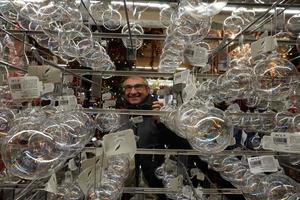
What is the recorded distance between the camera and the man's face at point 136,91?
2.71m

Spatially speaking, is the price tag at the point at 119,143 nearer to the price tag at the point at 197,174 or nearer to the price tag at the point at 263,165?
the price tag at the point at 263,165

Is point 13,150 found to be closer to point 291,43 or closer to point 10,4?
point 10,4

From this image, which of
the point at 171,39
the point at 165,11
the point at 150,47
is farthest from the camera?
the point at 150,47

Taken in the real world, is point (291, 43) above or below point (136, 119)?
above

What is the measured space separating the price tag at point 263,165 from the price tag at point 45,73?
0.81m

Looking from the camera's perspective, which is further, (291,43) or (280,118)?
(291,43)

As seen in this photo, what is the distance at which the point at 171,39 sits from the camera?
1.65 meters

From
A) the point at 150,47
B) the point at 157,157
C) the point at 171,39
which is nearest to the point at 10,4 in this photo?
A: the point at 171,39

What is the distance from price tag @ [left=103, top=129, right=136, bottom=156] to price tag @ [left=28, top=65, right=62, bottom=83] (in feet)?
1.01

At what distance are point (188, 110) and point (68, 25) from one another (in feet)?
2.17

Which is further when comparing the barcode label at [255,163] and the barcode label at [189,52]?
the barcode label at [189,52]

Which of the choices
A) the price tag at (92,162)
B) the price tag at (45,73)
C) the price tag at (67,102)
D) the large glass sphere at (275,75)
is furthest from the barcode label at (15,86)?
the large glass sphere at (275,75)

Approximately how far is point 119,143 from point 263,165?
20.8 inches

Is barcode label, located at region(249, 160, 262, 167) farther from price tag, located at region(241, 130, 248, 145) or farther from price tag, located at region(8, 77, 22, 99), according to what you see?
price tag, located at region(241, 130, 248, 145)
